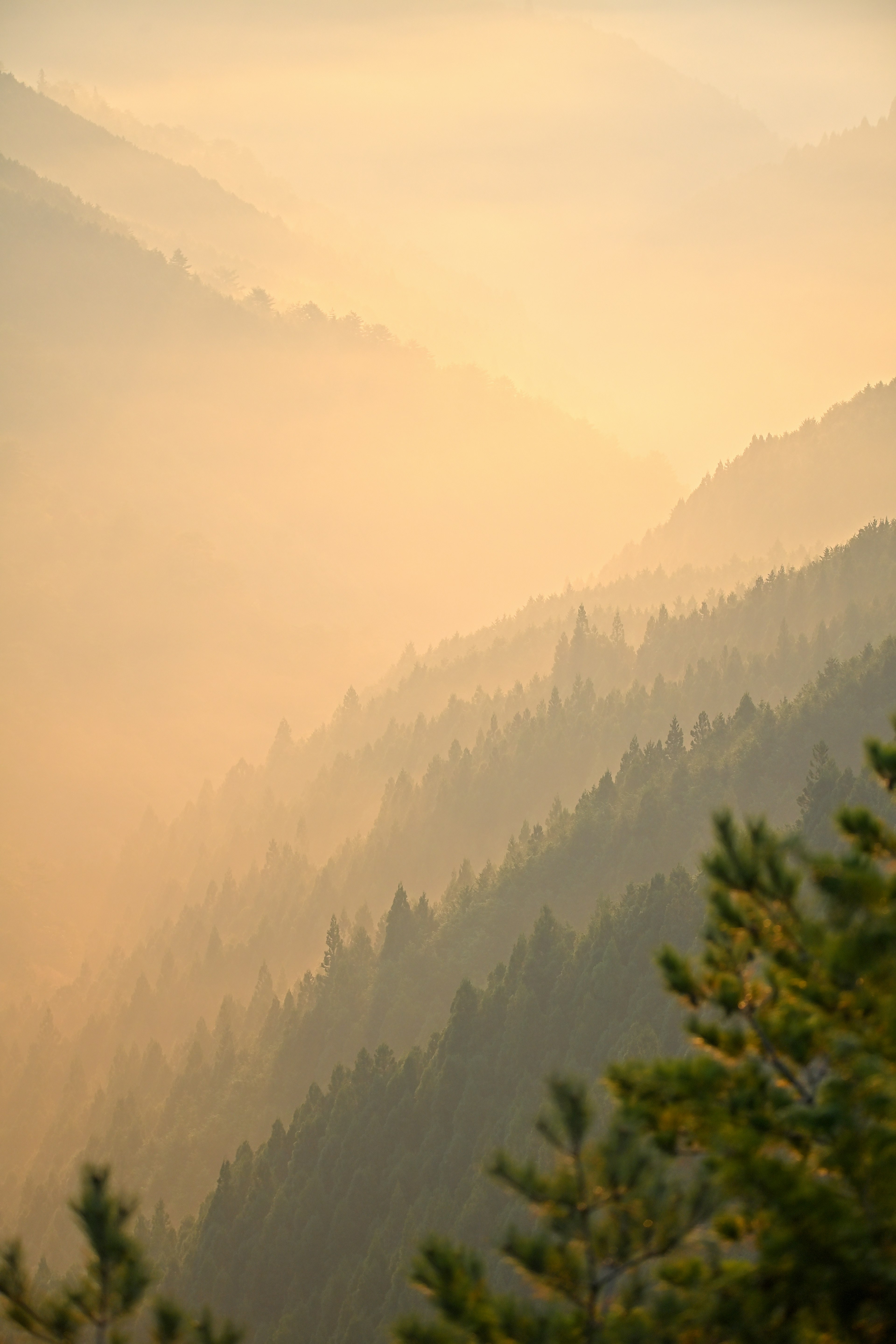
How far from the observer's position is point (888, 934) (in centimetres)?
1716

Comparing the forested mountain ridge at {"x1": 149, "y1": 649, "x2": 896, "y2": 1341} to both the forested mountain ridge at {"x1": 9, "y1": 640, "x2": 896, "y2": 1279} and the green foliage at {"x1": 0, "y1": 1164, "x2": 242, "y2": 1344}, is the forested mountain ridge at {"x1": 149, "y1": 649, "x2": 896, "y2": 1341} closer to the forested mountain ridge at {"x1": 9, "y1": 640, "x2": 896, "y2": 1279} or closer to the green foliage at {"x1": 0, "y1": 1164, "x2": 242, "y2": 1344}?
the forested mountain ridge at {"x1": 9, "y1": 640, "x2": 896, "y2": 1279}

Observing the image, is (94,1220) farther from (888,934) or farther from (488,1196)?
(488,1196)

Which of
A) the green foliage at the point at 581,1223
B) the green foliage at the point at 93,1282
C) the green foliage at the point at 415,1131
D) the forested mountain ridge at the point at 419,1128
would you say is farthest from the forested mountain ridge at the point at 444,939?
the green foliage at the point at 581,1223

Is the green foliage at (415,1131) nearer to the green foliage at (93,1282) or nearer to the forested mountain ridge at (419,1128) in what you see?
the forested mountain ridge at (419,1128)

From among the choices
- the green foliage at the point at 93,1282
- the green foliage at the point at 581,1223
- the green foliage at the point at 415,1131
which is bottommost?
the green foliage at the point at 93,1282

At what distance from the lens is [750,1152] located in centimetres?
1642

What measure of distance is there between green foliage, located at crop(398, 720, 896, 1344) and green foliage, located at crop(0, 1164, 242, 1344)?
433 cm

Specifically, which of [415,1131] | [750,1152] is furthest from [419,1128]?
[750,1152]

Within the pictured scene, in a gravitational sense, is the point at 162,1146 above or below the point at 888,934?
above

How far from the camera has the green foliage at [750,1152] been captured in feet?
53.2

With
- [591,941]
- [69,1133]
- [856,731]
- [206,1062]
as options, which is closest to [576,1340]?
[591,941]

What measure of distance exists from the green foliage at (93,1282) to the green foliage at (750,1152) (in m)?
4.33

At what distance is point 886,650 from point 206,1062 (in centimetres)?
11628

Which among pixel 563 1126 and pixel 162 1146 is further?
pixel 162 1146
